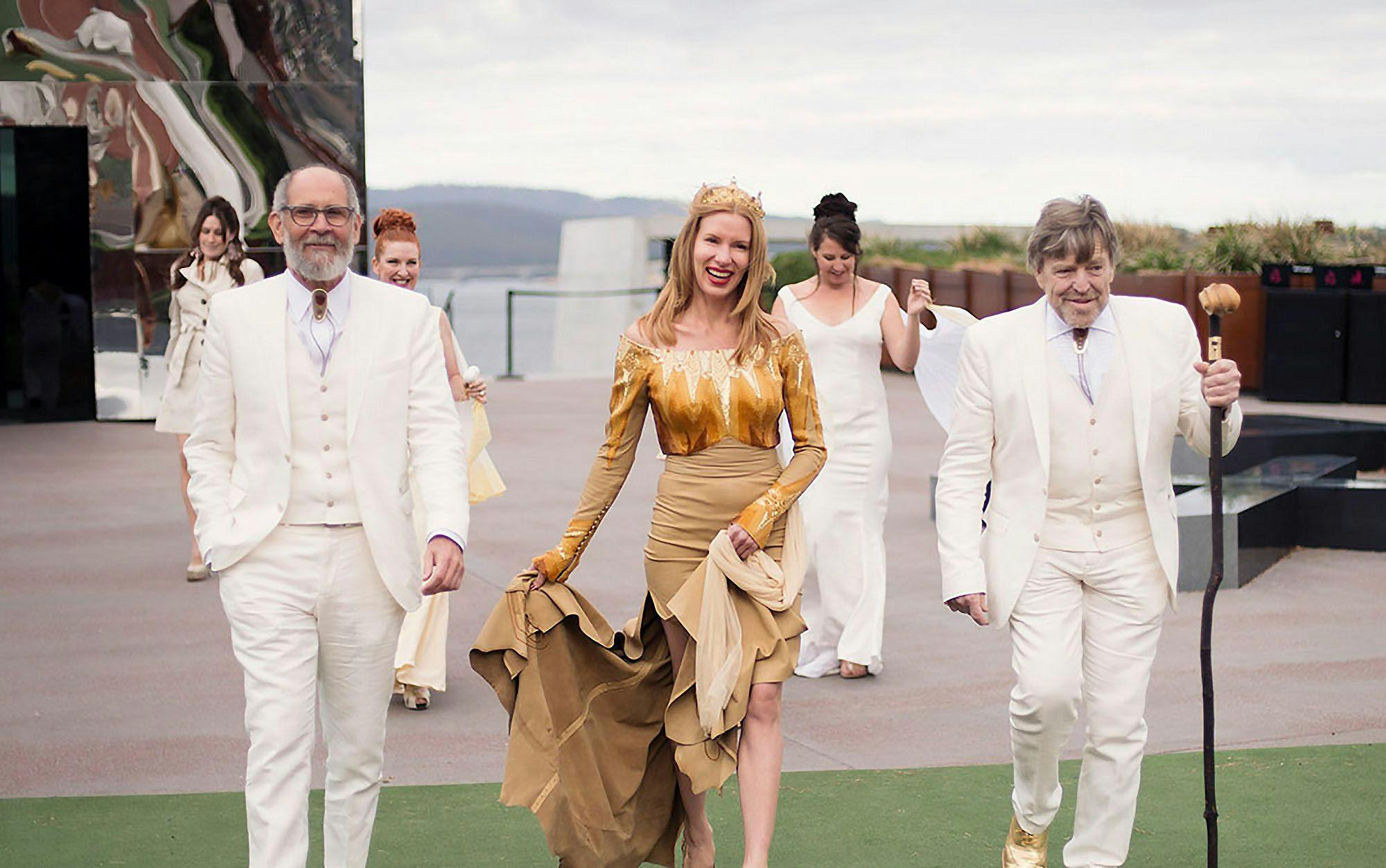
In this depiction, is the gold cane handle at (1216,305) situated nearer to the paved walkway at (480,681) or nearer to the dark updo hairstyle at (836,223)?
the paved walkway at (480,681)

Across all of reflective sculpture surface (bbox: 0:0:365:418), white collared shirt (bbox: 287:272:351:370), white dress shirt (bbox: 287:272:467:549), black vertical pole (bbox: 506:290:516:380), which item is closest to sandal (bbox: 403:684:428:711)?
white dress shirt (bbox: 287:272:467:549)

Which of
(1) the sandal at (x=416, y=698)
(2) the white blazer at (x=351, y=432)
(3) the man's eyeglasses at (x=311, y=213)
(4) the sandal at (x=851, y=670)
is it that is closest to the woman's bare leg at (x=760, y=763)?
(2) the white blazer at (x=351, y=432)

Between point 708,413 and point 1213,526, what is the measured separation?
144 centimetres

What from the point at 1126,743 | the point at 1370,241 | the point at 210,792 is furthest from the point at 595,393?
the point at 1126,743

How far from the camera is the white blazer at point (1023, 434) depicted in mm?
4598

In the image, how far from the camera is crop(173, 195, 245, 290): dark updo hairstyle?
30.7 feet

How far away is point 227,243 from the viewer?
952 centimetres

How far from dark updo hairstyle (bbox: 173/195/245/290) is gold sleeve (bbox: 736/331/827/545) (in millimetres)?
5102

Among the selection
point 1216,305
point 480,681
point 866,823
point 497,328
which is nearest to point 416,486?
point 480,681

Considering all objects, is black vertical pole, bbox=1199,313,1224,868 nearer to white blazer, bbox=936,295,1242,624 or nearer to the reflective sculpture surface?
white blazer, bbox=936,295,1242,624

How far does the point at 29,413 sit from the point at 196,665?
37.4ft

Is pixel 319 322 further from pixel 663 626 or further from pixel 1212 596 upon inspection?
pixel 1212 596

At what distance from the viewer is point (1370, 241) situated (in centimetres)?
2166

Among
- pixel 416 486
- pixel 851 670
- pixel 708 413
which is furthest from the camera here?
pixel 851 670
